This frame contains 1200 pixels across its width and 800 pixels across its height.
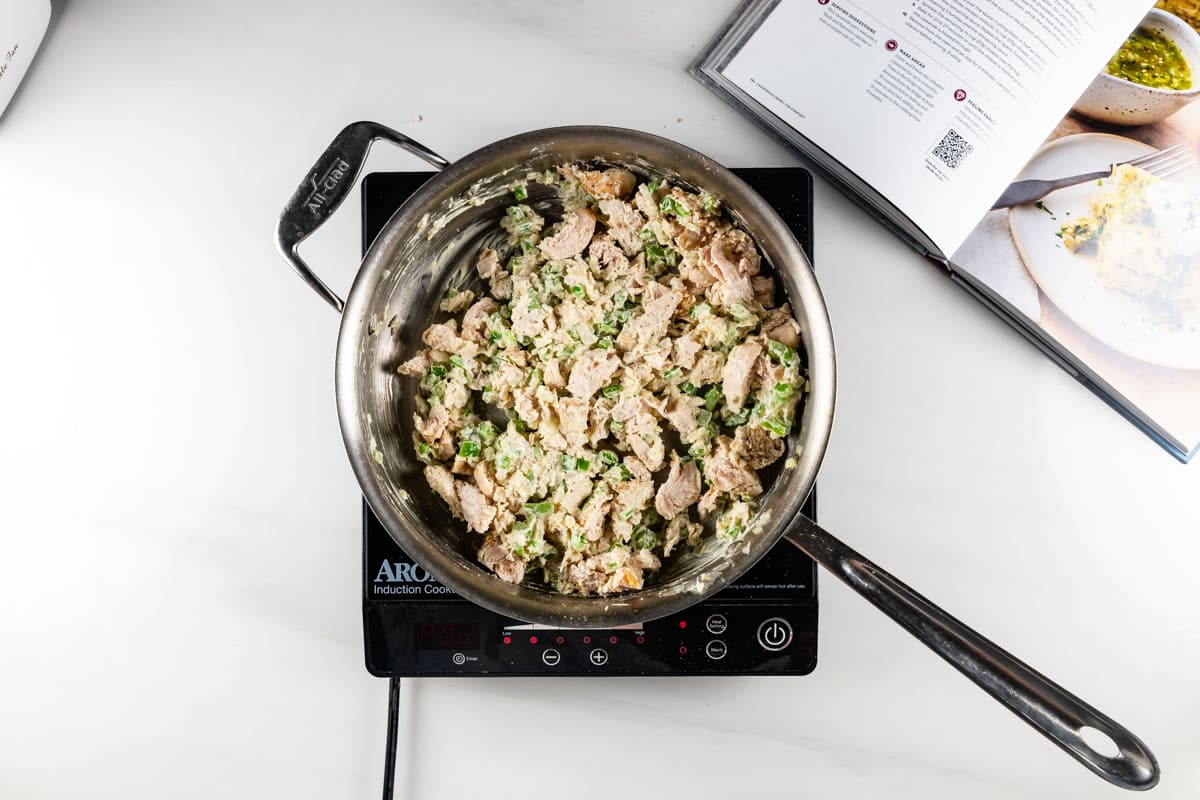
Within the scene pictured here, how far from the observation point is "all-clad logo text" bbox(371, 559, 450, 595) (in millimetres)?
1049

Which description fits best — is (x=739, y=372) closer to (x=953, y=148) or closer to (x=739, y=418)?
(x=739, y=418)

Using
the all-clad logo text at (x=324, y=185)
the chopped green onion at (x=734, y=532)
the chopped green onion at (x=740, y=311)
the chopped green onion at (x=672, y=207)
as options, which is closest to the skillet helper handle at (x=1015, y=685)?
the chopped green onion at (x=734, y=532)

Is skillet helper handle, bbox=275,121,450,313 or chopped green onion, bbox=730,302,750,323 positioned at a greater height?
chopped green onion, bbox=730,302,750,323

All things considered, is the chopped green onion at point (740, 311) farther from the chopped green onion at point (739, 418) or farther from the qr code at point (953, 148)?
the qr code at point (953, 148)

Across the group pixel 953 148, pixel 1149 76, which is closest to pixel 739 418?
pixel 953 148

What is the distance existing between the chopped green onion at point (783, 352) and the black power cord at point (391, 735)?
59 cm

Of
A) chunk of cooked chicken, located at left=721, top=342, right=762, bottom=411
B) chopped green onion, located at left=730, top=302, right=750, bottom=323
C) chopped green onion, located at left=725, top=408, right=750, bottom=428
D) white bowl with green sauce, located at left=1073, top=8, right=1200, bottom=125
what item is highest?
white bowl with green sauce, located at left=1073, top=8, right=1200, bottom=125

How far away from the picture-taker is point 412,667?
1053 mm

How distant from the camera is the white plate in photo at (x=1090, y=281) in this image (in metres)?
1.09

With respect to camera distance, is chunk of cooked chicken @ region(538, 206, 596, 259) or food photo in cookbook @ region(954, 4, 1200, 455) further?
food photo in cookbook @ region(954, 4, 1200, 455)

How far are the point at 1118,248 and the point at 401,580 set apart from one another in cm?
93

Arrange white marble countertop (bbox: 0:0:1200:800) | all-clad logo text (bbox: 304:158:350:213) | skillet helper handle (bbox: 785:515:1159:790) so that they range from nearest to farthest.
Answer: skillet helper handle (bbox: 785:515:1159:790)
all-clad logo text (bbox: 304:158:350:213)
white marble countertop (bbox: 0:0:1200:800)

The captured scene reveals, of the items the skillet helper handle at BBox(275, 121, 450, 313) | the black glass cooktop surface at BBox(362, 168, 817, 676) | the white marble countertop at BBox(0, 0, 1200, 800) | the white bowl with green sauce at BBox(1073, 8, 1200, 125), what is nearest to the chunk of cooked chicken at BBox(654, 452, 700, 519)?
the black glass cooktop surface at BBox(362, 168, 817, 676)

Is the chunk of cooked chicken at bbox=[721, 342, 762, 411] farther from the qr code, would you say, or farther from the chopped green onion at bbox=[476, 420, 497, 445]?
the qr code
